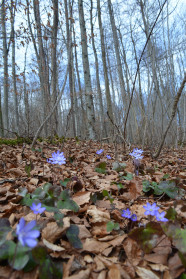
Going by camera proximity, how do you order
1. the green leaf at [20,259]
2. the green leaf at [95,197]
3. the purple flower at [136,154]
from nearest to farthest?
1. the green leaf at [20,259]
2. the green leaf at [95,197]
3. the purple flower at [136,154]

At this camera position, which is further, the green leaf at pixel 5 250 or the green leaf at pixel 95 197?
the green leaf at pixel 95 197

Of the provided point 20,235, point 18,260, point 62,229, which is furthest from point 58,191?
point 20,235

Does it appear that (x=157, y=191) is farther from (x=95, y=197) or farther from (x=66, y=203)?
(x=66, y=203)

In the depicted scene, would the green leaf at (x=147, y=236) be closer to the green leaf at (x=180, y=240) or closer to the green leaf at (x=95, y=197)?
the green leaf at (x=180, y=240)

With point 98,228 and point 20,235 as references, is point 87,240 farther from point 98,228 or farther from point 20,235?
point 20,235

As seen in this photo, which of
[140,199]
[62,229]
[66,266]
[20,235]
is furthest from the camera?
[140,199]

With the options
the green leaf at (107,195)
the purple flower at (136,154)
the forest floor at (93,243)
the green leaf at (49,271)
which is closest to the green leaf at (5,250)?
the forest floor at (93,243)

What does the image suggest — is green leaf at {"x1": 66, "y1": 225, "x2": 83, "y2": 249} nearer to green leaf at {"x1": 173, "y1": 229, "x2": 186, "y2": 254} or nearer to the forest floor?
the forest floor

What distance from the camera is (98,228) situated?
937 mm

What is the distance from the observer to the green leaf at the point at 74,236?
0.78 meters

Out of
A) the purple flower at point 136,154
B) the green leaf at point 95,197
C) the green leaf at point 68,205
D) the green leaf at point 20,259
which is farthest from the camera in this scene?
the purple flower at point 136,154

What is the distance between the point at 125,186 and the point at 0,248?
3.53ft

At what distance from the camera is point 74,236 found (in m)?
0.80

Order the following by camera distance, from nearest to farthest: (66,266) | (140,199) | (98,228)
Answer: (66,266) → (98,228) → (140,199)
